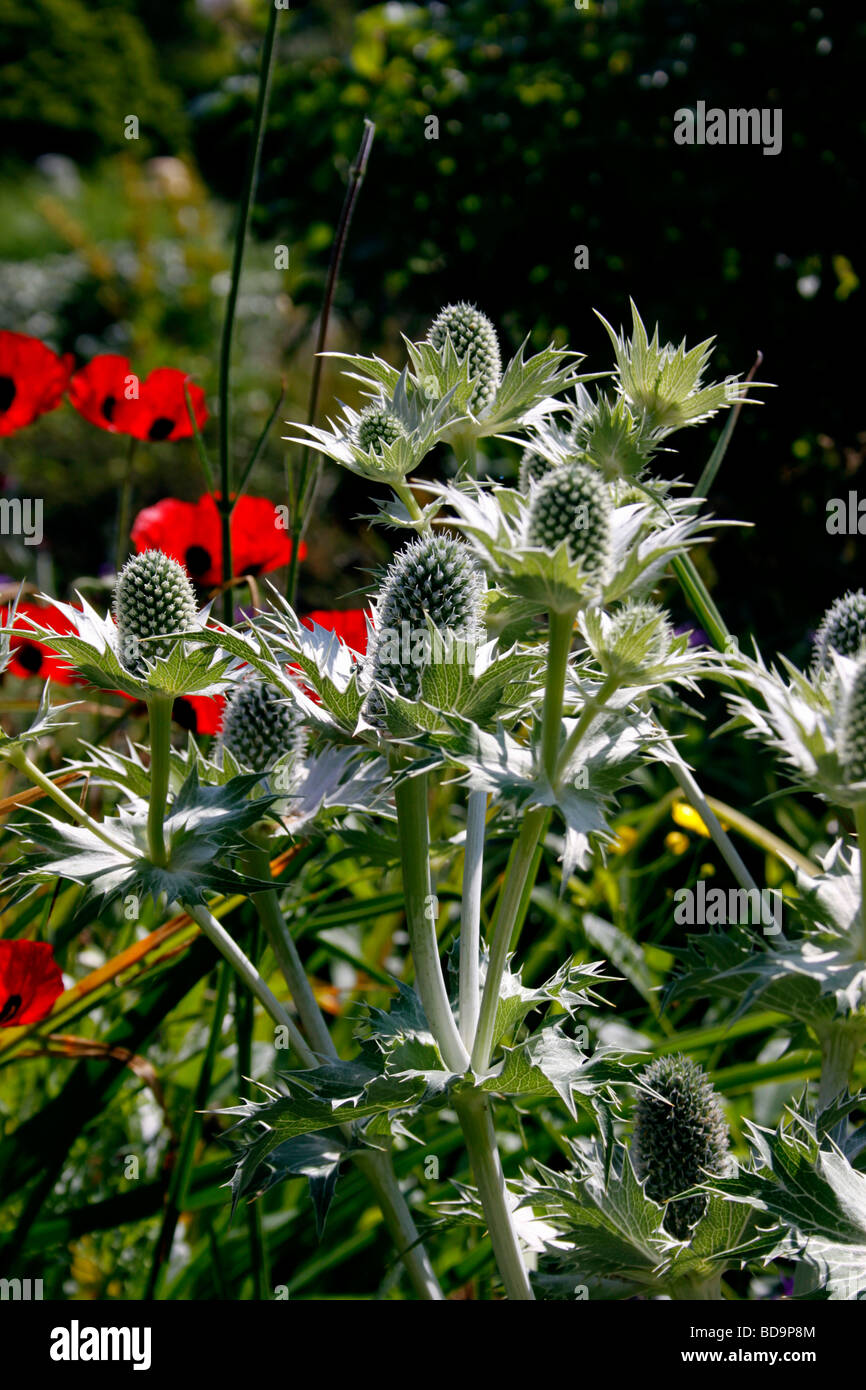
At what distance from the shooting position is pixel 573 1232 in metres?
1.13

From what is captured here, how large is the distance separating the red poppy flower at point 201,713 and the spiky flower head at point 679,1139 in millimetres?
755

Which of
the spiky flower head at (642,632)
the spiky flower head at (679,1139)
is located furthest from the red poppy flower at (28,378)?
the spiky flower head at (679,1139)

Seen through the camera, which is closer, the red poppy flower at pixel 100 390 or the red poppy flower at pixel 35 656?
the red poppy flower at pixel 35 656

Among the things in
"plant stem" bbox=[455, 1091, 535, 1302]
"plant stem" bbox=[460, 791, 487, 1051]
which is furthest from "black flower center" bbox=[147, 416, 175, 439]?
"plant stem" bbox=[455, 1091, 535, 1302]

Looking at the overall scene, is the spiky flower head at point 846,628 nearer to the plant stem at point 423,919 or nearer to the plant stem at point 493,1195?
the plant stem at point 423,919

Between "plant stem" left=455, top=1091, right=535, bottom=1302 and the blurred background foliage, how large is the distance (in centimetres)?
36

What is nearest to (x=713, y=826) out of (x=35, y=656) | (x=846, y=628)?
(x=846, y=628)

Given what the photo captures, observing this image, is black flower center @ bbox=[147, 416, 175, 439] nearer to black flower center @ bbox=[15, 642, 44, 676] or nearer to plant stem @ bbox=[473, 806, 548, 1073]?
black flower center @ bbox=[15, 642, 44, 676]

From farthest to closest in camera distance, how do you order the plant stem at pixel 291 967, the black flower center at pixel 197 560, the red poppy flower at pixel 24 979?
1. the black flower center at pixel 197 560
2. the red poppy flower at pixel 24 979
3. the plant stem at pixel 291 967

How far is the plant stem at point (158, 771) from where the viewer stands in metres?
1.16

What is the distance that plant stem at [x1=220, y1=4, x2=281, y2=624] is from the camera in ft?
4.24

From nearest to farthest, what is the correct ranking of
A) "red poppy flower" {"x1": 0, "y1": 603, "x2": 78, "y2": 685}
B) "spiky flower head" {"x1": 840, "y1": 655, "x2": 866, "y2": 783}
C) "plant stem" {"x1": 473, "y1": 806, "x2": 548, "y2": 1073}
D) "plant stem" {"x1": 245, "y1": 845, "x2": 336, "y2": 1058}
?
"spiky flower head" {"x1": 840, "y1": 655, "x2": 866, "y2": 783} < "plant stem" {"x1": 473, "y1": 806, "x2": 548, "y2": 1073} < "plant stem" {"x1": 245, "y1": 845, "x2": 336, "y2": 1058} < "red poppy flower" {"x1": 0, "y1": 603, "x2": 78, "y2": 685}

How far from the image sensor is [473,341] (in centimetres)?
137
